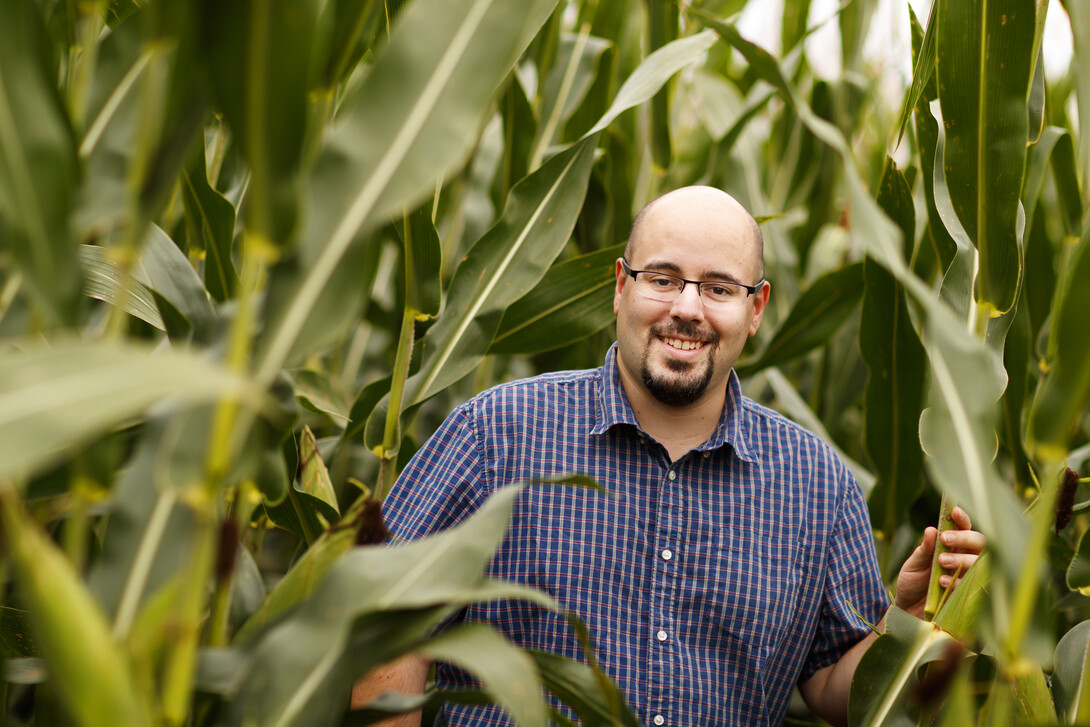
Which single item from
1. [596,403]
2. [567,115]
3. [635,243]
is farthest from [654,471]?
[567,115]

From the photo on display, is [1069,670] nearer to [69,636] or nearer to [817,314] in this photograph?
[817,314]

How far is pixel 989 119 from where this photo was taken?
31.0 inches

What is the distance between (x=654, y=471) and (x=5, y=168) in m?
0.92

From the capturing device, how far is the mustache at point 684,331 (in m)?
1.25

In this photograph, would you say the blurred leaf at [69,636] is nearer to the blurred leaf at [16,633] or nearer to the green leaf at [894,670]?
the blurred leaf at [16,633]

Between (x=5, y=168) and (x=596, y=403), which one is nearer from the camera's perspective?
(x=5, y=168)

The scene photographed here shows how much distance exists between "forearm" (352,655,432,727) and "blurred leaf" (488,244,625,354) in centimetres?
42

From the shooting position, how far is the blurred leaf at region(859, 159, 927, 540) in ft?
3.63

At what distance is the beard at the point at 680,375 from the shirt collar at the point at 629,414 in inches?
1.8

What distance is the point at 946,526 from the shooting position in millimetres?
916

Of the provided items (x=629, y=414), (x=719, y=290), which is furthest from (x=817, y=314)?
(x=629, y=414)

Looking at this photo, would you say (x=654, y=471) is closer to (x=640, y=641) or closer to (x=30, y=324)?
(x=640, y=641)

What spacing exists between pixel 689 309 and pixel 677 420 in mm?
162

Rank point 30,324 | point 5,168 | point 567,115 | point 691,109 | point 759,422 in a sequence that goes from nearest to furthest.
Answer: point 5,168, point 30,324, point 759,422, point 567,115, point 691,109
